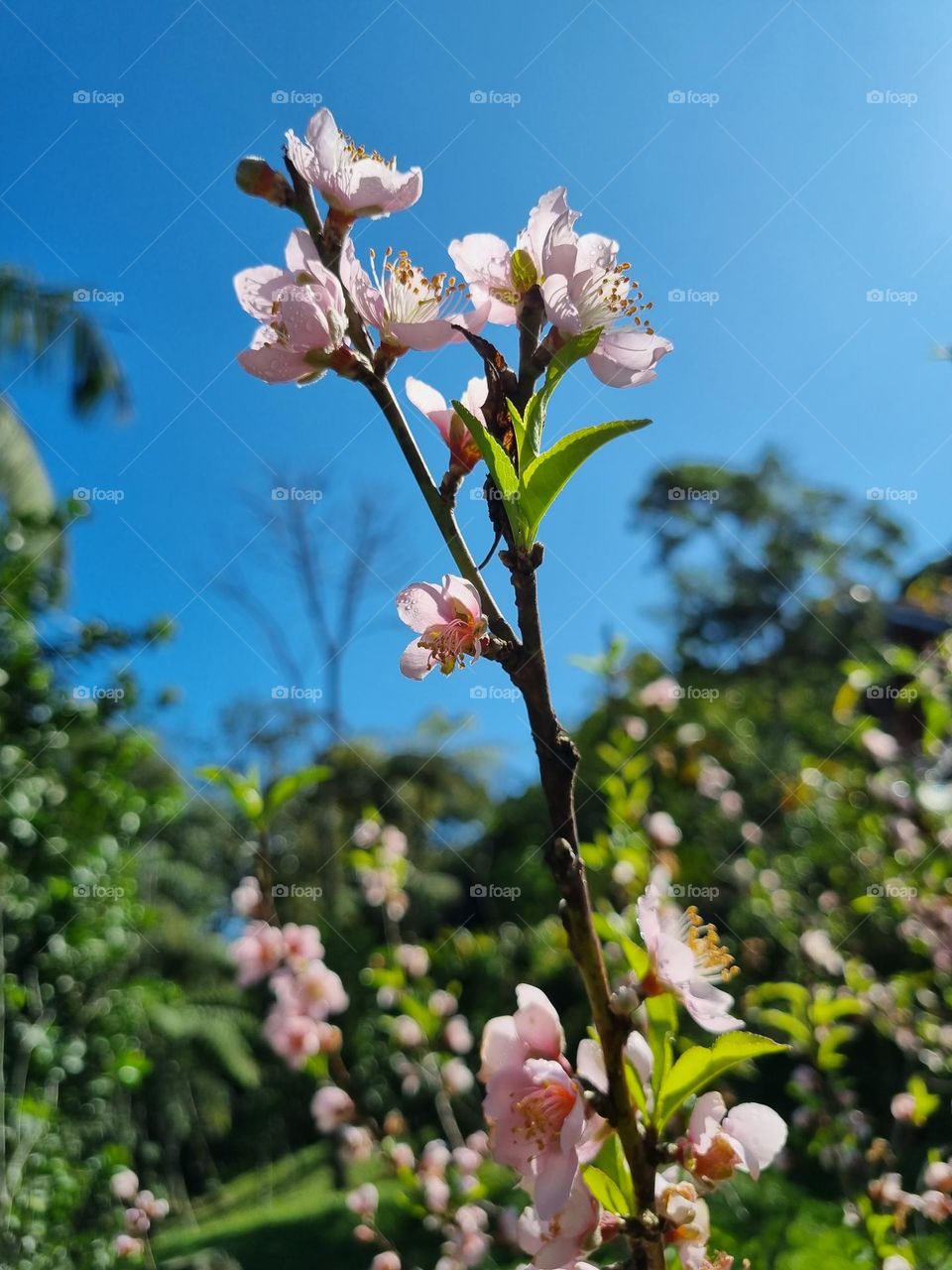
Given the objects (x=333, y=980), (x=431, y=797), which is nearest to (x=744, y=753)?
(x=333, y=980)

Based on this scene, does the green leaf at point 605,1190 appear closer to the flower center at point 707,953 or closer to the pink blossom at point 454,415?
the flower center at point 707,953

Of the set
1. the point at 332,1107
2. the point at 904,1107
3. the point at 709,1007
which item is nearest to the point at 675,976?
the point at 709,1007

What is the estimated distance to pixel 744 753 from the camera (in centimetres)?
511

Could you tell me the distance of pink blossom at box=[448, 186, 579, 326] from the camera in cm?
56

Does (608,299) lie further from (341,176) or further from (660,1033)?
(660,1033)

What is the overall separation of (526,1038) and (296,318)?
0.44 m

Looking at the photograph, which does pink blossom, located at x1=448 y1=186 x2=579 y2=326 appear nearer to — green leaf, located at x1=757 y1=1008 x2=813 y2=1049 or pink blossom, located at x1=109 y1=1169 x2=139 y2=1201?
green leaf, located at x1=757 y1=1008 x2=813 y2=1049

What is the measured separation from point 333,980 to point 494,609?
1.77 meters

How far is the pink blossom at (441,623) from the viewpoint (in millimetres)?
496

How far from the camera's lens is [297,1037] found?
1.93 metres

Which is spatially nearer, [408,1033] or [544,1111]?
[544,1111]

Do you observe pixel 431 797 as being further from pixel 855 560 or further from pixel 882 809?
pixel 882 809
